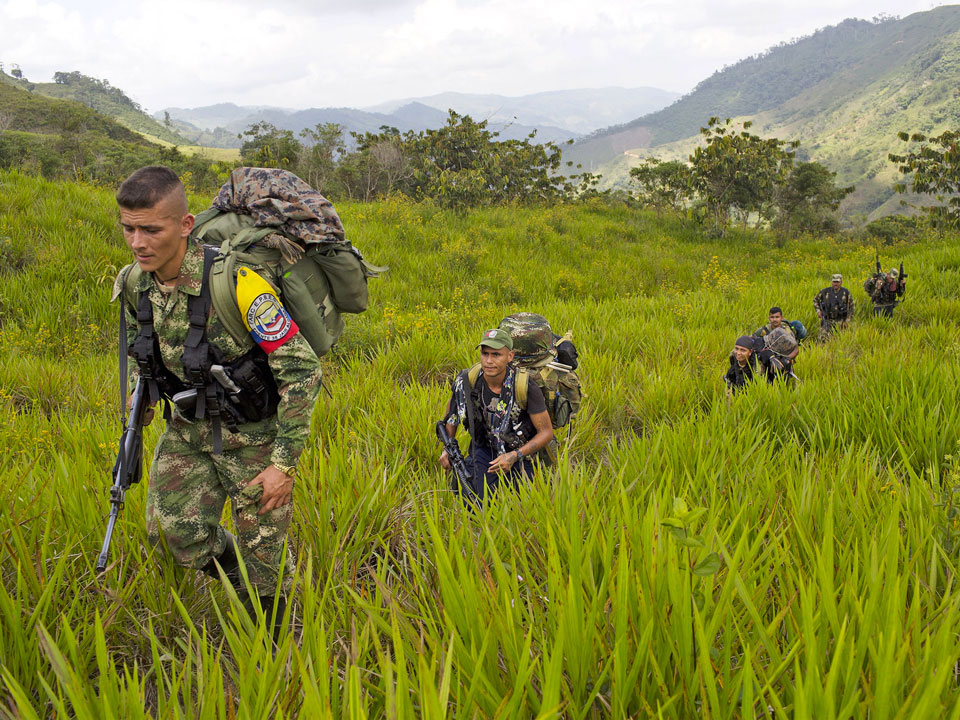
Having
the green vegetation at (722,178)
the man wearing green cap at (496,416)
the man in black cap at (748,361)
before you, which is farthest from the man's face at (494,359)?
the green vegetation at (722,178)

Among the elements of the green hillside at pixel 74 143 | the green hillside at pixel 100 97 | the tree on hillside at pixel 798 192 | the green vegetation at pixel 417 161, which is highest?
the green hillside at pixel 100 97

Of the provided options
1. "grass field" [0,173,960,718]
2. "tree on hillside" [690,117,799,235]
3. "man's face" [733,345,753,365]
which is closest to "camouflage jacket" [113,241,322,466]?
"grass field" [0,173,960,718]

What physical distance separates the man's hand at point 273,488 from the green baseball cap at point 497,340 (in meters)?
1.47

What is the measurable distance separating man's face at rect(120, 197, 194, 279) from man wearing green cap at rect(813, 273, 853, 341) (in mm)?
9122

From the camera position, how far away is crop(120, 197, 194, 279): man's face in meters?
2.04

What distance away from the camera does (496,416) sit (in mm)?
3521

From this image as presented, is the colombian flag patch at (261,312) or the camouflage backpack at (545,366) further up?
the colombian flag patch at (261,312)

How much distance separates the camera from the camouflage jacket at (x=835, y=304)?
8836mm

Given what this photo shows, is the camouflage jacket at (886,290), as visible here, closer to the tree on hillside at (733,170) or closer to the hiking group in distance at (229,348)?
the hiking group in distance at (229,348)

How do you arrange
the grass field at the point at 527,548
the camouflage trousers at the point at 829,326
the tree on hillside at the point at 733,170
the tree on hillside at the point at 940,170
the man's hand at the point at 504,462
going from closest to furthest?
the grass field at the point at 527,548
the man's hand at the point at 504,462
the camouflage trousers at the point at 829,326
the tree on hillside at the point at 733,170
the tree on hillside at the point at 940,170

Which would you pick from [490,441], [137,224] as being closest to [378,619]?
[137,224]

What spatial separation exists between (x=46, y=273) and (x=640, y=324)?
7714 millimetres

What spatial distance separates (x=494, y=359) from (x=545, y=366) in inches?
19.5

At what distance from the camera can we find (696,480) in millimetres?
2668
